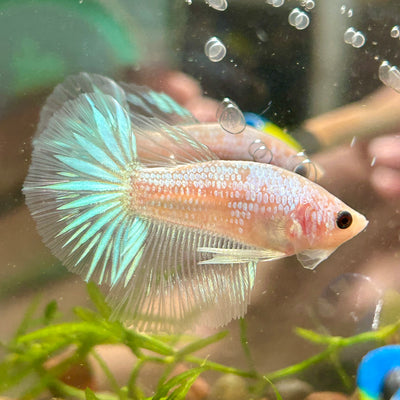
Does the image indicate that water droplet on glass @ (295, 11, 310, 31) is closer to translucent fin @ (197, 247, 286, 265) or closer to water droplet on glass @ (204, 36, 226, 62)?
water droplet on glass @ (204, 36, 226, 62)

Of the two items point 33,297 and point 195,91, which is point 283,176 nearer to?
point 195,91

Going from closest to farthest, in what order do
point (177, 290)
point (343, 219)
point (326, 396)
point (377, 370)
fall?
point (343, 219)
point (177, 290)
point (377, 370)
point (326, 396)

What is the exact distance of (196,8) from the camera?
1133mm

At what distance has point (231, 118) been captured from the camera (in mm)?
1031

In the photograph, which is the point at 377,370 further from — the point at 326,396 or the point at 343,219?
the point at 343,219

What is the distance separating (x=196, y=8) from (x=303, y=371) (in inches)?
44.4

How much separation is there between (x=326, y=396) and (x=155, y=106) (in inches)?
40.6

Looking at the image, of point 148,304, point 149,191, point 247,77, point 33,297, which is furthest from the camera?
point 33,297

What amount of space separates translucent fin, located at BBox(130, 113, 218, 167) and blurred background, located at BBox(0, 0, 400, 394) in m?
0.15

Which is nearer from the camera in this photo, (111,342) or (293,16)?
(293,16)

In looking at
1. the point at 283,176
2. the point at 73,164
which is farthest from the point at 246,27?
the point at 73,164

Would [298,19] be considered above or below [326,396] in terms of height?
above

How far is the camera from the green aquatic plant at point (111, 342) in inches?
49.1

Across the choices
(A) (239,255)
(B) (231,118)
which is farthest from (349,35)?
(A) (239,255)
